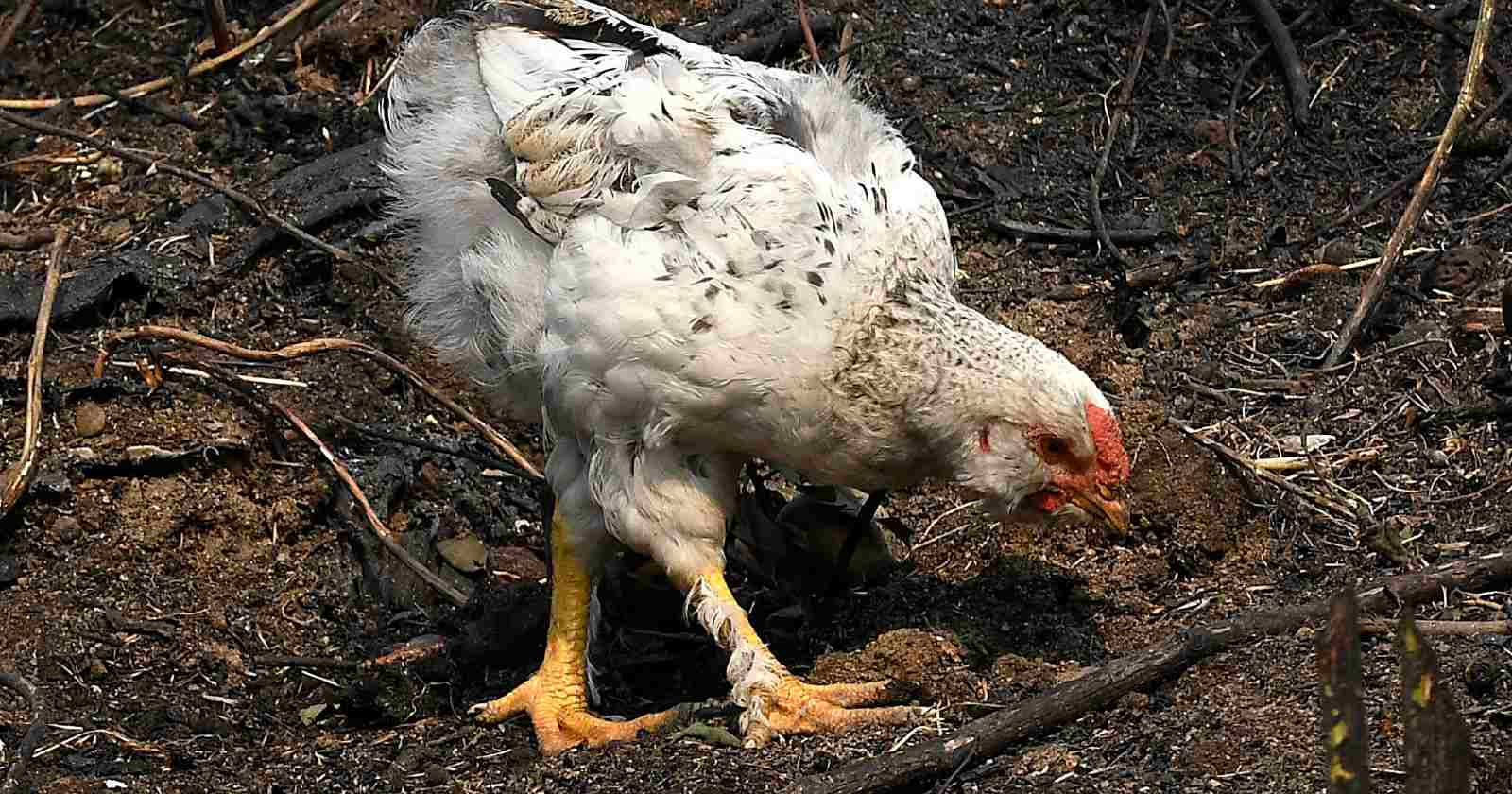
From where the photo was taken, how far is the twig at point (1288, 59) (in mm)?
6160

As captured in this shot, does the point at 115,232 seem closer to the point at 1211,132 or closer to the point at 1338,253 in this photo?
the point at 1211,132

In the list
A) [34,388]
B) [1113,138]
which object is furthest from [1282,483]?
[34,388]

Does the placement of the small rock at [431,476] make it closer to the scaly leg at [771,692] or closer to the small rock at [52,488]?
the small rock at [52,488]

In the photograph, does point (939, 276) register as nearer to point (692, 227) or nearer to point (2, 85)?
point (692, 227)

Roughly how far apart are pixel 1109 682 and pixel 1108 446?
571 mm

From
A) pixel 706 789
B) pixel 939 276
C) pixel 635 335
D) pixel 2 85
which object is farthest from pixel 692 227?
pixel 2 85

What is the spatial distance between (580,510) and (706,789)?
101 centimetres

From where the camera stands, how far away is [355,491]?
507 cm

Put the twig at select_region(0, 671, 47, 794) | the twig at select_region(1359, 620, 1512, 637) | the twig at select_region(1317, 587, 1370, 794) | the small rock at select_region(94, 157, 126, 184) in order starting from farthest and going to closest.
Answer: the small rock at select_region(94, 157, 126, 184), the twig at select_region(0, 671, 47, 794), the twig at select_region(1359, 620, 1512, 637), the twig at select_region(1317, 587, 1370, 794)

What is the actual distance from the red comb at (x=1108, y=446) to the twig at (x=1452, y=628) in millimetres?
626

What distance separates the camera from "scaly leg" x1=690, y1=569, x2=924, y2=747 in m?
3.77

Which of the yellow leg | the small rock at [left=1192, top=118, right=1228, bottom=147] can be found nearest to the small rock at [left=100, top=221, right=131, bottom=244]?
the yellow leg

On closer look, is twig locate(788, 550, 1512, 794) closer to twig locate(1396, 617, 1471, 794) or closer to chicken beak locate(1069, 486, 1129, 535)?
chicken beak locate(1069, 486, 1129, 535)

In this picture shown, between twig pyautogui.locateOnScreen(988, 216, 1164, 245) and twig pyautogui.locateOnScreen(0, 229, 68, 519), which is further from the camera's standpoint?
twig pyautogui.locateOnScreen(988, 216, 1164, 245)
